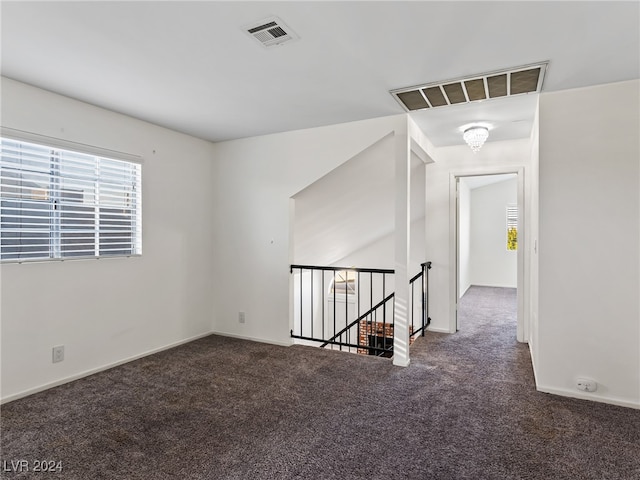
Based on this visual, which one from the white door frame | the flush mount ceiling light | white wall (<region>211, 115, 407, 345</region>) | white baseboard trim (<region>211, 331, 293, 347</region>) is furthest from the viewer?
the white door frame

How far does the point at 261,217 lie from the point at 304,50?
2297mm

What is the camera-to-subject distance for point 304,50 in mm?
2193

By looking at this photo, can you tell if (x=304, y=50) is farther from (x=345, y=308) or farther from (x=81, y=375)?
(x=345, y=308)

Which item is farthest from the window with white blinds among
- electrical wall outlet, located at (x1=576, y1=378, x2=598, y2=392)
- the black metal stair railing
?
electrical wall outlet, located at (x1=576, y1=378, x2=598, y2=392)

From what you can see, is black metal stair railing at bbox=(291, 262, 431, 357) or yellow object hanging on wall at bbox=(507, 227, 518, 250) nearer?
black metal stair railing at bbox=(291, 262, 431, 357)

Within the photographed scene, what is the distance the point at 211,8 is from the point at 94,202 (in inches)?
87.6

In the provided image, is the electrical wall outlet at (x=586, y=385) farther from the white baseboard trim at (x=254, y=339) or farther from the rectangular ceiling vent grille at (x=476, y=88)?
the white baseboard trim at (x=254, y=339)

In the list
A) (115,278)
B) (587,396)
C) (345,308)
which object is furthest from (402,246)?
(345,308)

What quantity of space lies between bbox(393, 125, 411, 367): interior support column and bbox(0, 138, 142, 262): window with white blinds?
2.58 metres

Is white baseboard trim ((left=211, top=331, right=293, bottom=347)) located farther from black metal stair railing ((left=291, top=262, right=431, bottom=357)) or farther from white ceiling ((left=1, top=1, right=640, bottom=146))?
white ceiling ((left=1, top=1, right=640, bottom=146))

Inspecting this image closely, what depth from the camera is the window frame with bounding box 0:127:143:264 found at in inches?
112

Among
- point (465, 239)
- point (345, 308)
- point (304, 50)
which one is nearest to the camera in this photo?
point (304, 50)

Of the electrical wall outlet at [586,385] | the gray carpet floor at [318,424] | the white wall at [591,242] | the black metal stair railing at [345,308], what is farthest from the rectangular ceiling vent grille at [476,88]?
the black metal stair railing at [345,308]

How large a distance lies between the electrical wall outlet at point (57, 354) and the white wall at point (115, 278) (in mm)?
37
